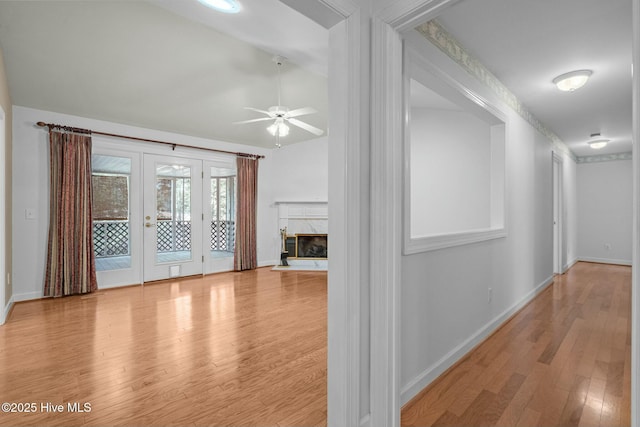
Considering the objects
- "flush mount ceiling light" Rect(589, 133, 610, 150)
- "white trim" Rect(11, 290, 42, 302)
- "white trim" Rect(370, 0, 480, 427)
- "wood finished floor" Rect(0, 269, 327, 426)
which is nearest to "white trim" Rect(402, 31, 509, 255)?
"white trim" Rect(370, 0, 480, 427)

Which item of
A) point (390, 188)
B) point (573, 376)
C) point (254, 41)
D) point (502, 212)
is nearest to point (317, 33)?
point (254, 41)

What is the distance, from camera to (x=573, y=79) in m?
2.79

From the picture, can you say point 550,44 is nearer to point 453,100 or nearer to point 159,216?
point 453,100

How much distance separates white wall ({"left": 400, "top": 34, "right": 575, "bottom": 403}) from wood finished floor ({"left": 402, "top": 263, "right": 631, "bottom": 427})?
12 centimetres

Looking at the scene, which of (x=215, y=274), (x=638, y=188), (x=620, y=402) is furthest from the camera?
(x=215, y=274)

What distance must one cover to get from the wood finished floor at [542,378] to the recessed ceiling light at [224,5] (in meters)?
3.00

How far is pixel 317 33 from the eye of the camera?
2.64 meters

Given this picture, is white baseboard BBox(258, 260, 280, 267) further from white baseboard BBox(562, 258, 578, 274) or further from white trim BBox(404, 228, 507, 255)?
white baseboard BBox(562, 258, 578, 274)

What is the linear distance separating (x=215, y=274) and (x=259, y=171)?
2192mm

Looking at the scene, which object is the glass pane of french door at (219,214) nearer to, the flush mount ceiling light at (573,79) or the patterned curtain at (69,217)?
the patterned curtain at (69,217)

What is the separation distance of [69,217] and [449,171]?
5048mm

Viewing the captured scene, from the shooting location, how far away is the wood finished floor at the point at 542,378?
1.69 meters

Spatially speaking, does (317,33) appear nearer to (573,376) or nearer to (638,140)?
(638,140)

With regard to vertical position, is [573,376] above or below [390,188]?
below
